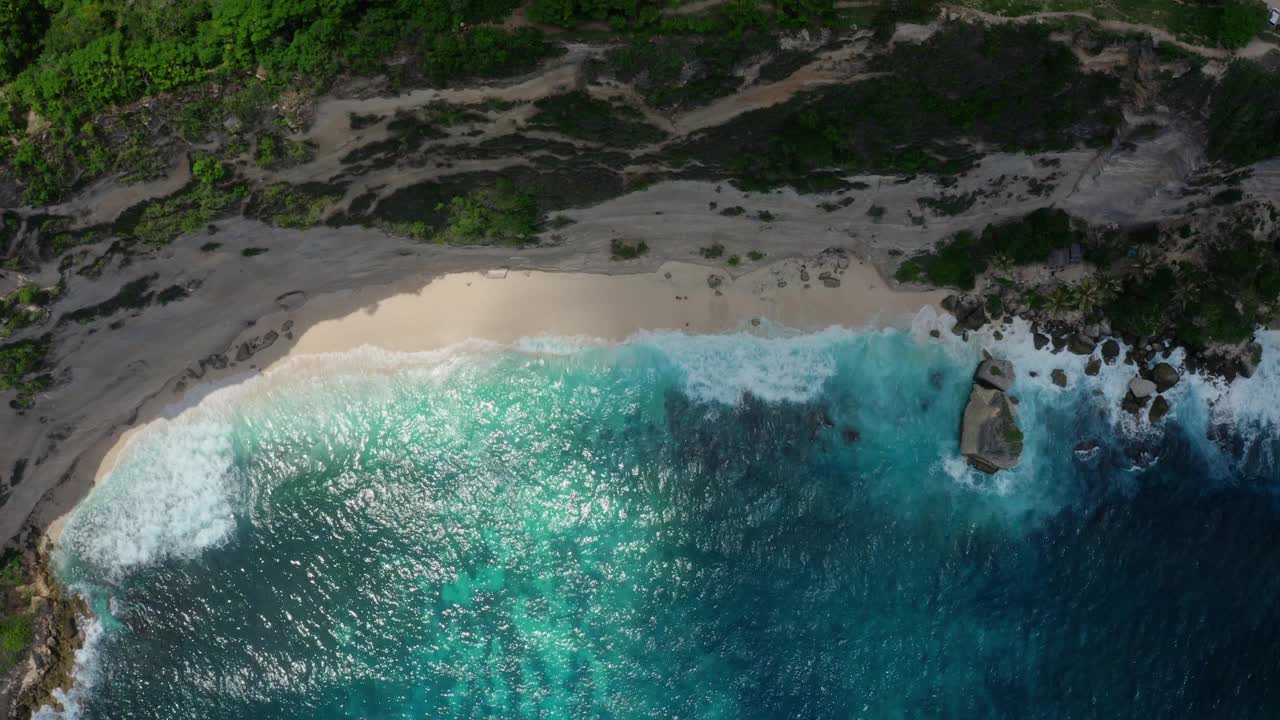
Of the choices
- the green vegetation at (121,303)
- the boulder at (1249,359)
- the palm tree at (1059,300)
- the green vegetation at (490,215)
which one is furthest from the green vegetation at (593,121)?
the boulder at (1249,359)

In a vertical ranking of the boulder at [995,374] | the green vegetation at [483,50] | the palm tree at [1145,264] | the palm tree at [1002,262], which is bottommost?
the boulder at [995,374]

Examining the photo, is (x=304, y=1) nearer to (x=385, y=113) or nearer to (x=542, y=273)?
(x=385, y=113)

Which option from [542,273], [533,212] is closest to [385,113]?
[533,212]

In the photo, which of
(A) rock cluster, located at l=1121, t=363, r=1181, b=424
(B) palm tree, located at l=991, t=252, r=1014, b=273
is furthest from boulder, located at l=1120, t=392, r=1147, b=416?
(B) palm tree, located at l=991, t=252, r=1014, b=273

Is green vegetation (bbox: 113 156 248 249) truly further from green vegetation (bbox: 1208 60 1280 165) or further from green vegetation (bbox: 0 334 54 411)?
green vegetation (bbox: 1208 60 1280 165)

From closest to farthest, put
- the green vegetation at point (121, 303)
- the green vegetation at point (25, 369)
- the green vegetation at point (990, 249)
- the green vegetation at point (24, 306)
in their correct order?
the green vegetation at point (24, 306)
the green vegetation at point (25, 369)
the green vegetation at point (121, 303)
the green vegetation at point (990, 249)

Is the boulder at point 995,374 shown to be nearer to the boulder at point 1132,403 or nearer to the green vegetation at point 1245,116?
the boulder at point 1132,403
